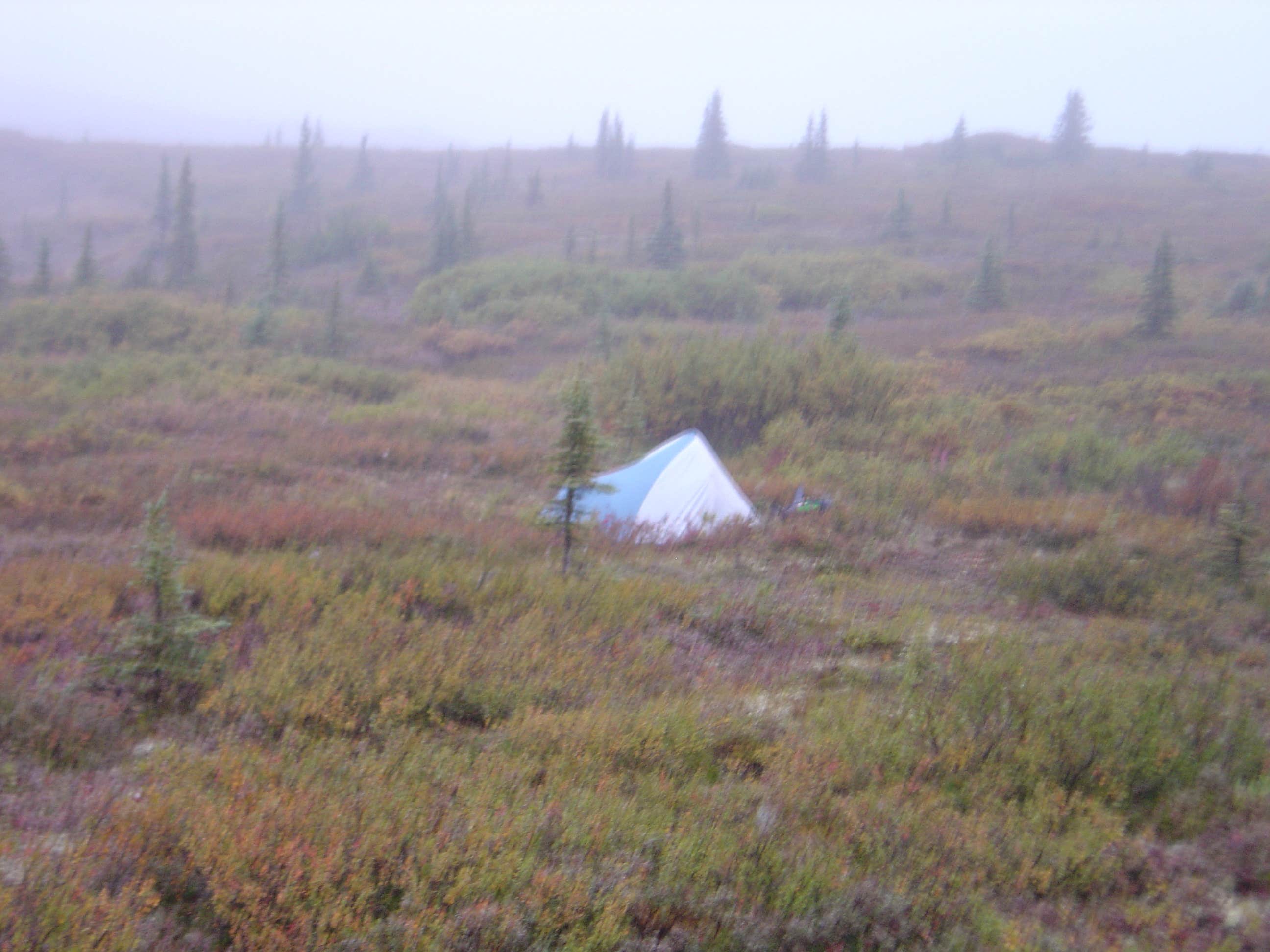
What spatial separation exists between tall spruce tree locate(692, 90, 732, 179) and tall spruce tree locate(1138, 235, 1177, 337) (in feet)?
161

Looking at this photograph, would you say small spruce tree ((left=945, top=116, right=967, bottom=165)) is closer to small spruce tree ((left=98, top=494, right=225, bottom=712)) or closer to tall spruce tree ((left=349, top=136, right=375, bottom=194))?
tall spruce tree ((left=349, top=136, right=375, bottom=194))

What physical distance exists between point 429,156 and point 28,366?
7272 cm

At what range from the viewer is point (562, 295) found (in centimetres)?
3428

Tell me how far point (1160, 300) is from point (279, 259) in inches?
1402

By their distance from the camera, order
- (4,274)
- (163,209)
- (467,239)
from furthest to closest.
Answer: (163,209), (467,239), (4,274)

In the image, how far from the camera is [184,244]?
1606 inches

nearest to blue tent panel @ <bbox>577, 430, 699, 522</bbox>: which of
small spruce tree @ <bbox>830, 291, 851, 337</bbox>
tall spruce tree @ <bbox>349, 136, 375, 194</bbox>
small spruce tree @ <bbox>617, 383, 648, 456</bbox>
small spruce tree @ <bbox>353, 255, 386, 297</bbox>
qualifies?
small spruce tree @ <bbox>617, 383, 648, 456</bbox>

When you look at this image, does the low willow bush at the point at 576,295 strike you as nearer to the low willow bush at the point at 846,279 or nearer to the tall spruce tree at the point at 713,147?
the low willow bush at the point at 846,279

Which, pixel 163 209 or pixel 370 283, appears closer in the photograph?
pixel 370 283

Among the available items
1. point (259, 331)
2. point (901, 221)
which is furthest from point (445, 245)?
point (901, 221)

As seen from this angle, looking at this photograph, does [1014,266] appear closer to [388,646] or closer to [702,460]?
[702,460]

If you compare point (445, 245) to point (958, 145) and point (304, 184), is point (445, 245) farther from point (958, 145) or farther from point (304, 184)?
point (958, 145)

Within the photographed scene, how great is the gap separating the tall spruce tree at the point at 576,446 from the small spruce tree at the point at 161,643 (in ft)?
10.8

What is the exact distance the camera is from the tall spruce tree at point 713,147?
6750 cm
